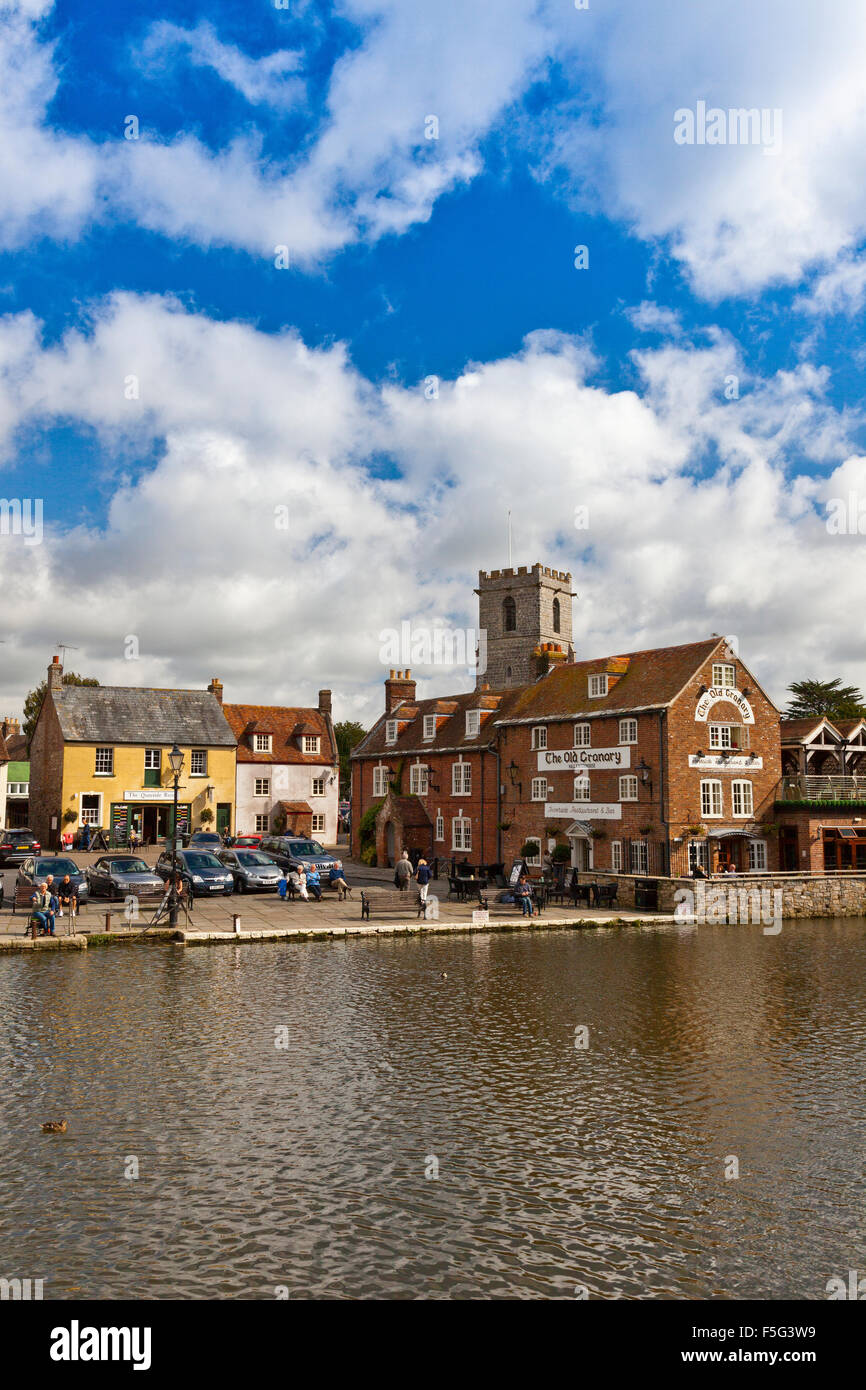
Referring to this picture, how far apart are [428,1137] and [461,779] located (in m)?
36.0

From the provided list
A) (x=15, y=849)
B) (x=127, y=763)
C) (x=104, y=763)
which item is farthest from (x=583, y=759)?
(x=104, y=763)

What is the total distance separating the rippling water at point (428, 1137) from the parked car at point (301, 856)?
17398 mm

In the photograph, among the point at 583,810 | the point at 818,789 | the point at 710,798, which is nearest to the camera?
the point at 710,798

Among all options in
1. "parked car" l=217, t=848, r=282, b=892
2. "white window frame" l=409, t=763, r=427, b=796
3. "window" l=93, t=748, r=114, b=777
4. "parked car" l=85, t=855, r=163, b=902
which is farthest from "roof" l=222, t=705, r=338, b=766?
"parked car" l=85, t=855, r=163, b=902

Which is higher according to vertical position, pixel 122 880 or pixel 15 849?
pixel 15 849

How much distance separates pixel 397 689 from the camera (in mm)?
58750

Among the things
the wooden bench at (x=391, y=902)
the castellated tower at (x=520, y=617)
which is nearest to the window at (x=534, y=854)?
the wooden bench at (x=391, y=902)

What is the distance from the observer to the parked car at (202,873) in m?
35.9

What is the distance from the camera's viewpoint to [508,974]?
76.3ft

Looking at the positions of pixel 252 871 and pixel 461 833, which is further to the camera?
pixel 461 833

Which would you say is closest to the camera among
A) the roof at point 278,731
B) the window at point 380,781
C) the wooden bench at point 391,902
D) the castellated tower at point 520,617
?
the wooden bench at point 391,902

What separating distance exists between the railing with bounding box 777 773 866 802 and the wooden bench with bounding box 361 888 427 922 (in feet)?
52.8

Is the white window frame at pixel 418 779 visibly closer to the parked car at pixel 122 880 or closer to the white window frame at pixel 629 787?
the white window frame at pixel 629 787

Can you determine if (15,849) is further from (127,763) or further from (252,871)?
(252,871)
